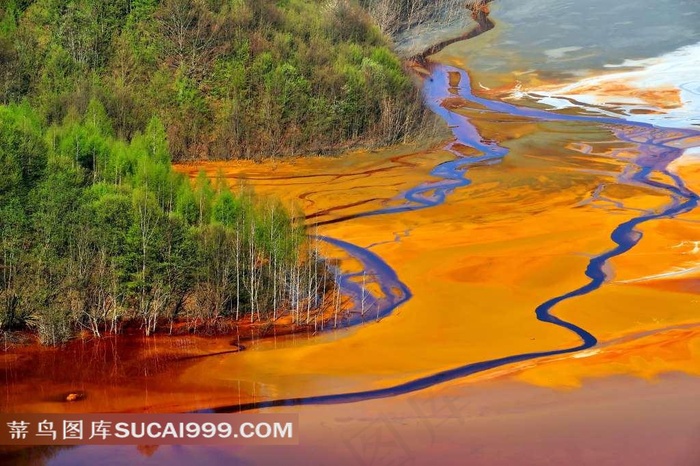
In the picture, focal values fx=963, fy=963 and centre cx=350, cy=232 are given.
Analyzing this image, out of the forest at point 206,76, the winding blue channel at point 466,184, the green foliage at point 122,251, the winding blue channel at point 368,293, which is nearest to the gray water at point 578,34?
the winding blue channel at point 466,184

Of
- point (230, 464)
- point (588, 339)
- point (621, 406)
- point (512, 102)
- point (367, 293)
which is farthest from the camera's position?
point (512, 102)

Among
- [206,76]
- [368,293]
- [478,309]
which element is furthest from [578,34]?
[478,309]

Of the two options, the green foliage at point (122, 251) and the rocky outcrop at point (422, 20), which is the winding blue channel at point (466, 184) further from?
the rocky outcrop at point (422, 20)

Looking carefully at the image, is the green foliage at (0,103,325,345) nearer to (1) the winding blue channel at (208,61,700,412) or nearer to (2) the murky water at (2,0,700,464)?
(2) the murky water at (2,0,700,464)

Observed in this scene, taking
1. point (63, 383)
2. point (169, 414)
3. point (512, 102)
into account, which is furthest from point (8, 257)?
point (512, 102)

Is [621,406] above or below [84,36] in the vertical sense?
below

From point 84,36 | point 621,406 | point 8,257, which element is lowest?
point 621,406

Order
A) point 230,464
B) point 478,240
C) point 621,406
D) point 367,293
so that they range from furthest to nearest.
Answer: point 478,240 < point 367,293 < point 621,406 < point 230,464

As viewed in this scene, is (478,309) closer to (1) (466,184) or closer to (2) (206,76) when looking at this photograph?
(1) (466,184)

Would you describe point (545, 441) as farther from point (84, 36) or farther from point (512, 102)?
point (512, 102)
